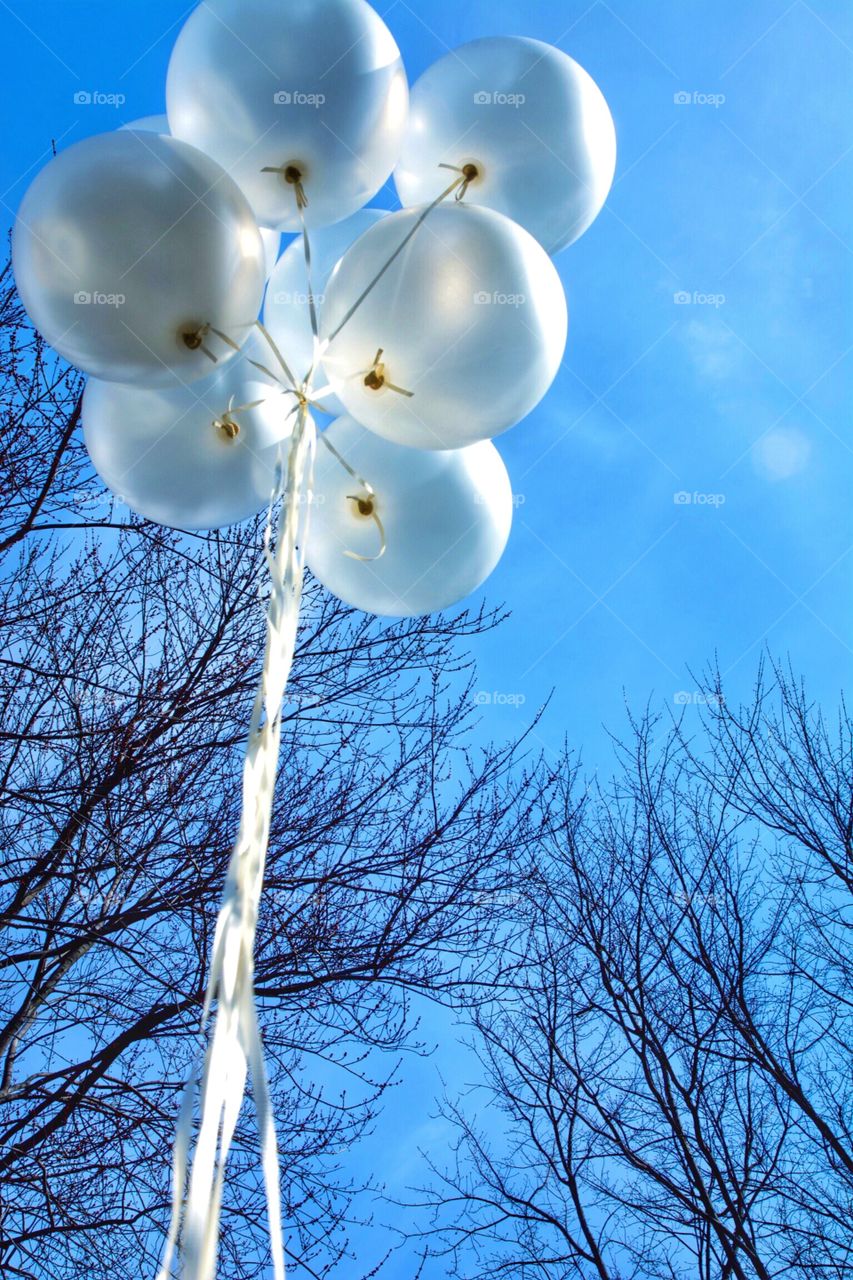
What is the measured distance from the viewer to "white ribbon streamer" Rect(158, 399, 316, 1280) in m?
0.69

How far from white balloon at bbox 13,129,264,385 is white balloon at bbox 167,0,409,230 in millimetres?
197

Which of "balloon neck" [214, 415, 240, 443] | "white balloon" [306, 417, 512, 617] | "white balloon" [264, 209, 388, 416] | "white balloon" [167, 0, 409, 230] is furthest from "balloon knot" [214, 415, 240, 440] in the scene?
"white balloon" [167, 0, 409, 230]

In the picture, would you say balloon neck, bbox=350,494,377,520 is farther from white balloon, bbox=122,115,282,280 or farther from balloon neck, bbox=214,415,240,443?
white balloon, bbox=122,115,282,280

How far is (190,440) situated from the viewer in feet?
5.59

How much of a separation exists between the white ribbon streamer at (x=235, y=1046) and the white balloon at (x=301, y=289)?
3.33ft

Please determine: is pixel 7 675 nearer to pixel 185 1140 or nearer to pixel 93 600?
pixel 93 600

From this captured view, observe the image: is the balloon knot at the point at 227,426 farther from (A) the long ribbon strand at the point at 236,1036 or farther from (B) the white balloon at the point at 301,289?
(A) the long ribbon strand at the point at 236,1036

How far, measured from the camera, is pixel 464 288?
1415 millimetres

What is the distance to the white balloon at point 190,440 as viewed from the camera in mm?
1699

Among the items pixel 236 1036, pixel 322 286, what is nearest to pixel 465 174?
pixel 322 286

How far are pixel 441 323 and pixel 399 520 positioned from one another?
376 mm

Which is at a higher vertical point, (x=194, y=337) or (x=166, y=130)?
(x=166, y=130)

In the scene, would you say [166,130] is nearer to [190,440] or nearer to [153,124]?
[153,124]

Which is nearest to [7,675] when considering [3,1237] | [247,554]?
[247,554]
